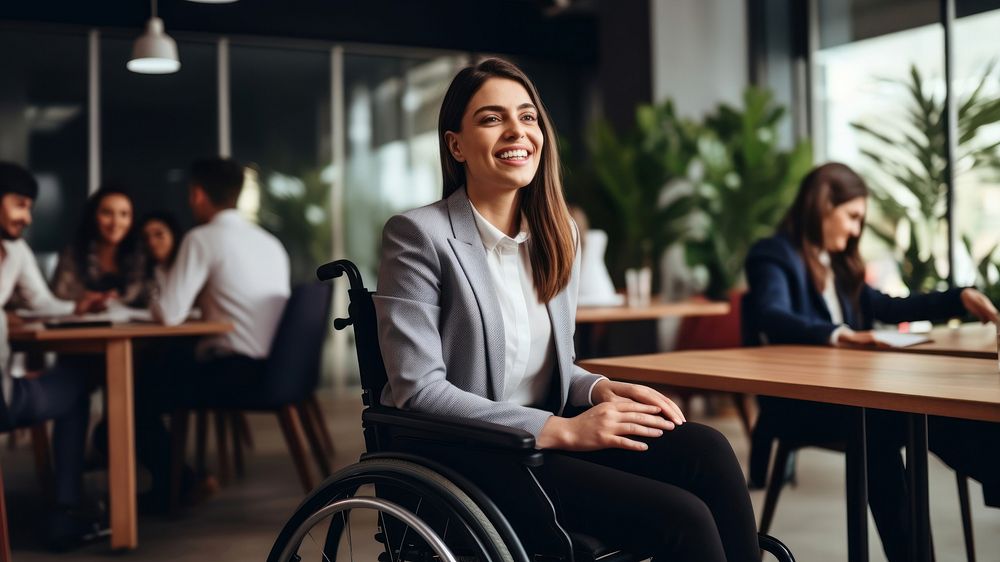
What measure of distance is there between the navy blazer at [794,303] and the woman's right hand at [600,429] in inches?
42.9

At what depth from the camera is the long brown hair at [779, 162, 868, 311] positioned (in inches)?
106

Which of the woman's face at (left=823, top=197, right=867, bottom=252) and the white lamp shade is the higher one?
the white lamp shade

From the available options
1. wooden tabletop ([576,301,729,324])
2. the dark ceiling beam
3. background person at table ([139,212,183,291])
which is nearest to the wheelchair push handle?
wooden tabletop ([576,301,729,324])

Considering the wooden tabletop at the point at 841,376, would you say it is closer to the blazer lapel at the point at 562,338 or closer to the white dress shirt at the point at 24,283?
the blazer lapel at the point at 562,338

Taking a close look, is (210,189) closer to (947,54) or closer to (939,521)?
(939,521)

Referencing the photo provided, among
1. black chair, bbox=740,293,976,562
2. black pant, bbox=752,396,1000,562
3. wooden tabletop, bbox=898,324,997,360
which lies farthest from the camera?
black chair, bbox=740,293,976,562

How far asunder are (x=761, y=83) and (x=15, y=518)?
5132 mm

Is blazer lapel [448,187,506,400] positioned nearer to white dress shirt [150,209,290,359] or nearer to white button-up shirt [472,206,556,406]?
white button-up shirt [472,206,556,406]

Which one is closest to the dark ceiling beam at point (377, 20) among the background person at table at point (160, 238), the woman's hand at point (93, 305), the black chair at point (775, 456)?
the background person at table at point (160, 238)

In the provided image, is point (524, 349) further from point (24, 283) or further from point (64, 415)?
point (24, 283)

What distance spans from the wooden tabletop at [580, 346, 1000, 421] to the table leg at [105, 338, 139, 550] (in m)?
1.65

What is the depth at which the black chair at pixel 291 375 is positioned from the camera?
336 centimetres

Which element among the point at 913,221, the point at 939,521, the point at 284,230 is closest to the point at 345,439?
the point at 284,230

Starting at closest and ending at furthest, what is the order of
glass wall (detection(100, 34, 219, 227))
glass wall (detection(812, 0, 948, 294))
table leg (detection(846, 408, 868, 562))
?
→ 1. table leg (detection(846, 408, 868, 562))
2. glass wall (detection(812, 0, 948, 294))
3. glass wall (detection(100, 34, 219, 227))
